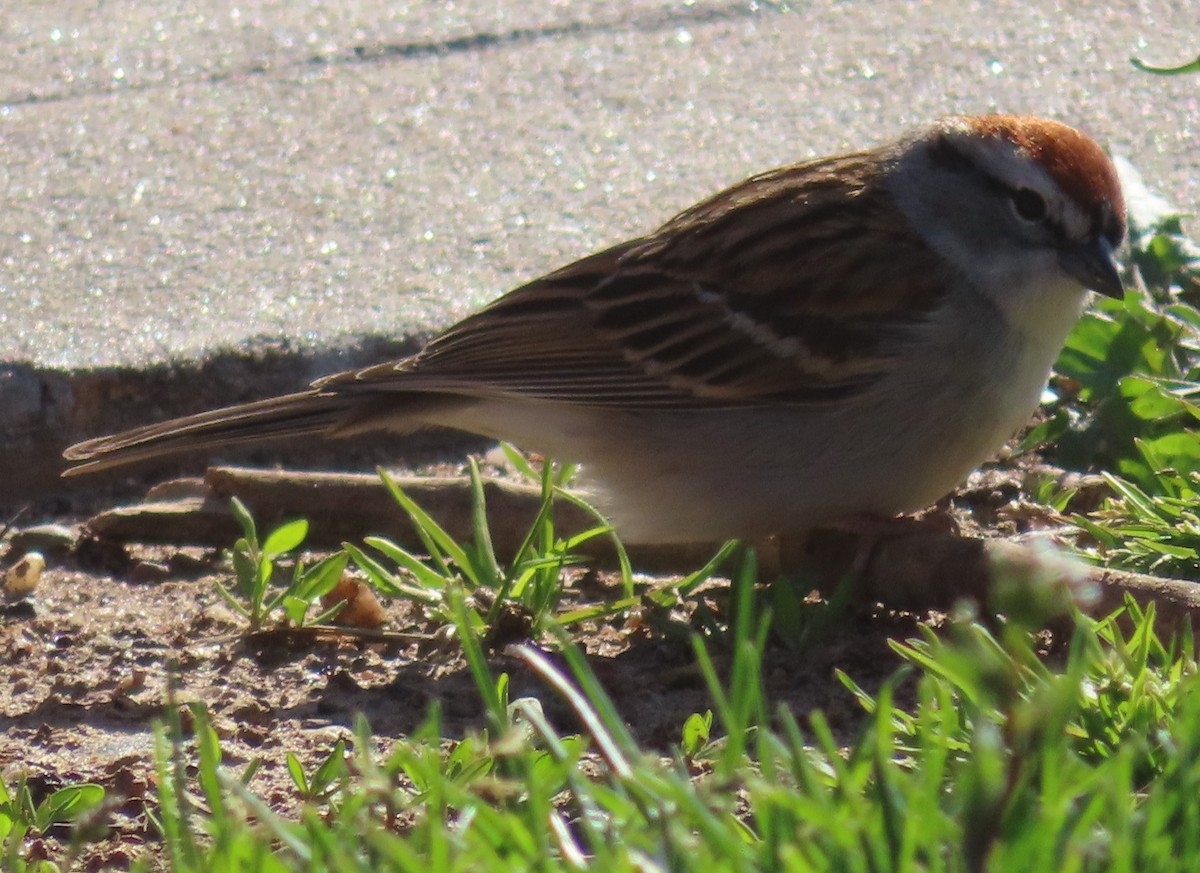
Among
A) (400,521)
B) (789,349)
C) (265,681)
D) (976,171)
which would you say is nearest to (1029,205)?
(976,171)

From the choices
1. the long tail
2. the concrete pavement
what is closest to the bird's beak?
the concrete pavement

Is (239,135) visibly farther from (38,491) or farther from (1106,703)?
(1106,703)

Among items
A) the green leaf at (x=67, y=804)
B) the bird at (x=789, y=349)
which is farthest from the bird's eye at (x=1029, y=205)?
the green leaf at (x=67, y=804)

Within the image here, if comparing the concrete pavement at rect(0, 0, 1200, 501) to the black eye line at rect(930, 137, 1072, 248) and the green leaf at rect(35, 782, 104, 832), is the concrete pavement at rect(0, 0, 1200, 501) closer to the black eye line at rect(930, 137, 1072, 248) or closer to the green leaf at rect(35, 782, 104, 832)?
the black eye line at rect(930, 137, 1072, 248)

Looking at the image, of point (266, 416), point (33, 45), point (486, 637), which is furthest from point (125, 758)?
point (33, 45)

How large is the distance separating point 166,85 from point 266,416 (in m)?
2.28

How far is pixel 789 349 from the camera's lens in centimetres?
354

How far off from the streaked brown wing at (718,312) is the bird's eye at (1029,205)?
21 centimetres

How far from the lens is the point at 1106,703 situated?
2.21 metres

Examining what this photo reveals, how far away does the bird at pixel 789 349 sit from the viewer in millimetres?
3350

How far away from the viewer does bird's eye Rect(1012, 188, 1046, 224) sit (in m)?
3.58

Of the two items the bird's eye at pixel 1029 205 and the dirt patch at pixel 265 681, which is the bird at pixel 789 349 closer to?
the bird's eye at pixel 1029 205

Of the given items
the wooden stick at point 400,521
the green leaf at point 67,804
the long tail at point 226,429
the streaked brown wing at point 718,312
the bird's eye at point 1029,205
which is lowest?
the green leaf at point 67,804

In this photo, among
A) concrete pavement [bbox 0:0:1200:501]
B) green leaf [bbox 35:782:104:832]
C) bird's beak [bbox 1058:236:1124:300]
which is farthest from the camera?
concrete pavement [bbox 0:0:1200:501]
